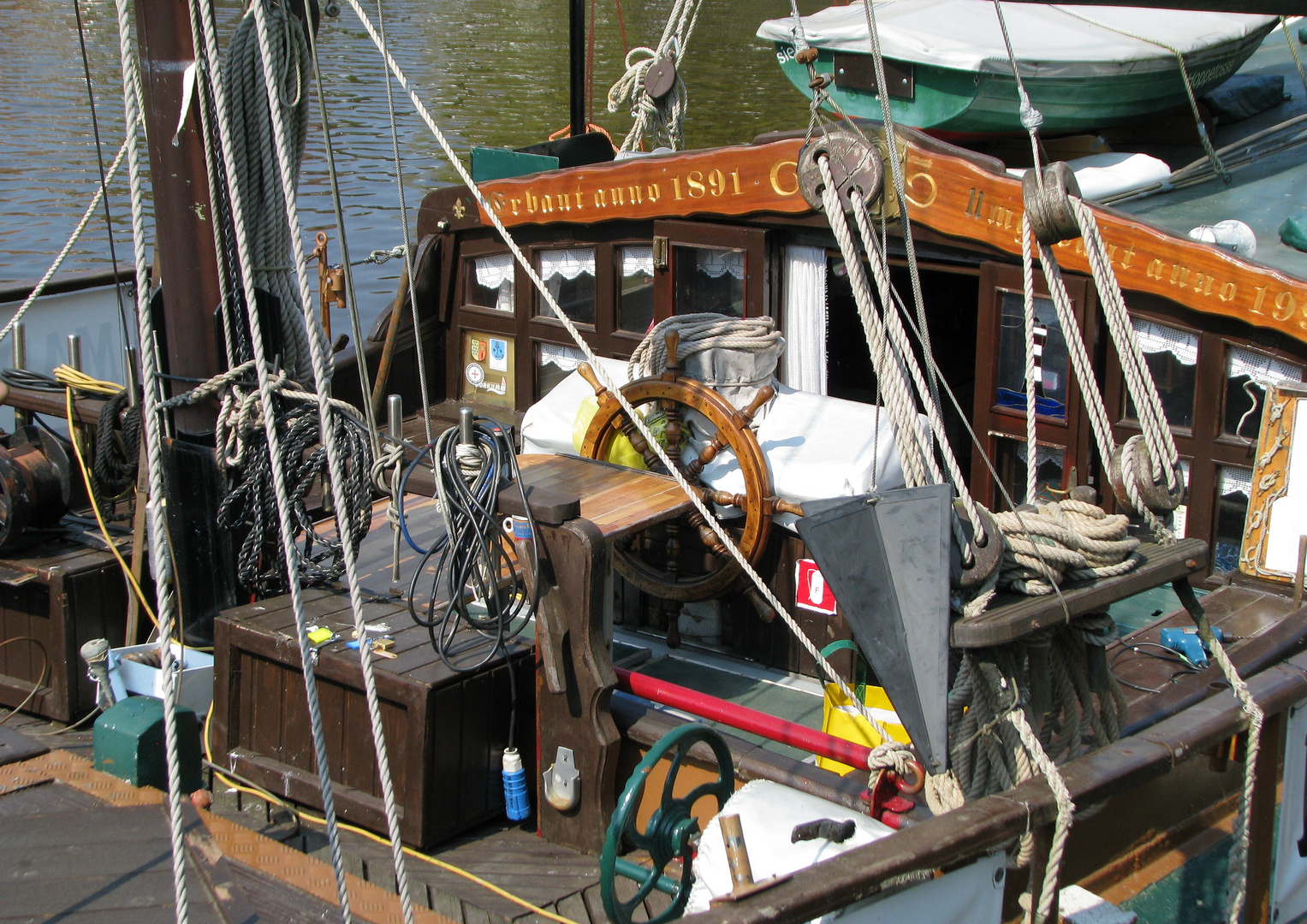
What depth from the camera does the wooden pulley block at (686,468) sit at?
15.8ft

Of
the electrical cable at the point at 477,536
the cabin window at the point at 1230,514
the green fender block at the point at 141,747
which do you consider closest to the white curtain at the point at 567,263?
the electrical cable at the point at 477,536

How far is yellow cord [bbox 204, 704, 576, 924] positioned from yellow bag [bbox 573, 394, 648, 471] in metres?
1.83

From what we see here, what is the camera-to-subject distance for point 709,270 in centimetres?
628

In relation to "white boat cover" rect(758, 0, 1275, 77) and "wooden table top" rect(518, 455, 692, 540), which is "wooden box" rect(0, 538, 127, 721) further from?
"white boat cover" rect(758, 0, 1275, 77)

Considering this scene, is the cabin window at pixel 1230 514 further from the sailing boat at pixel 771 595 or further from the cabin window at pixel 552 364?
the cabin window at pixel 552 364

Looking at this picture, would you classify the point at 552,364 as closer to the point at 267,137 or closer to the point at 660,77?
the point at 660,77

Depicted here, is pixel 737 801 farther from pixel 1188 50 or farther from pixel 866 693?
pixel 1188 50

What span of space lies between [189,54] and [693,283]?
278 centimetres

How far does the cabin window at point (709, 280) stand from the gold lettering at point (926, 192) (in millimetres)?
953

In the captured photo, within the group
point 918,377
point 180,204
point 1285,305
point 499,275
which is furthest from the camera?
point 499,275

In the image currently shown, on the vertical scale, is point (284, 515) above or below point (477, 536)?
above

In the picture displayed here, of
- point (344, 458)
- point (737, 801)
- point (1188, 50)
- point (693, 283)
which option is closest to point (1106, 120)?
point (1188, 50)

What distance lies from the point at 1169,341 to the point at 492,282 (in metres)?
3.86

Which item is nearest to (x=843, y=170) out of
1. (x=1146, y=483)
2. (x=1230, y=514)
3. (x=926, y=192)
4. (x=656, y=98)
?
(x=1146, y=483)
